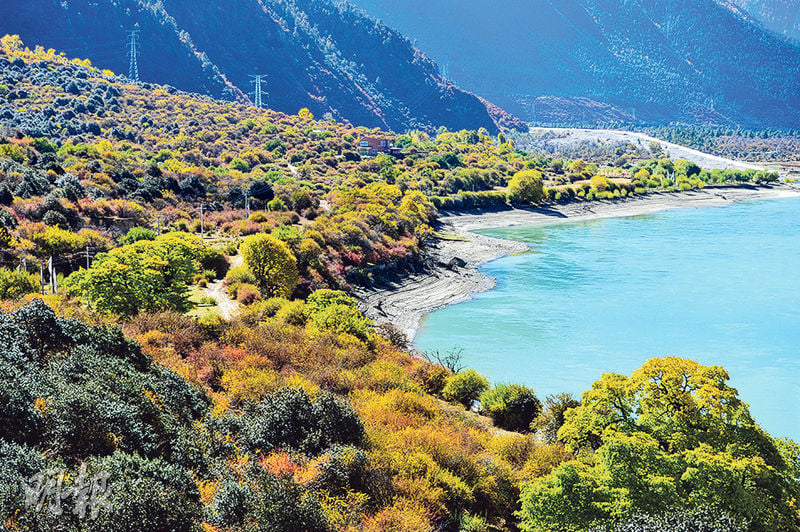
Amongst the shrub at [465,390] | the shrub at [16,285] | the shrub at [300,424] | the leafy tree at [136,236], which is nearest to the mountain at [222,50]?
the leafy tree at [136,236]

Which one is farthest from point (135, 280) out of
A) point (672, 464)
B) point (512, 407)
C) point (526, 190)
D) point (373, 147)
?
point (373, 147)

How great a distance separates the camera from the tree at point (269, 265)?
3506 centimetres

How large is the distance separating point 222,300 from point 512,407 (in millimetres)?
17073

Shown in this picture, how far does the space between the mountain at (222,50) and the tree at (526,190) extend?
268 ft

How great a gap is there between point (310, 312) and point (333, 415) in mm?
15757

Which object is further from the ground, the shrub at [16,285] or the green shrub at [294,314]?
the shrub at [16,285]

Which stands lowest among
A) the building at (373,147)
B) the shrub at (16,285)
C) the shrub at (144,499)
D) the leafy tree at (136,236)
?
the shrub at (144,499)

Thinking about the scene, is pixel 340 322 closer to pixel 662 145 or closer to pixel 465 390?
pixel 465 390

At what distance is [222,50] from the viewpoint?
537 ft

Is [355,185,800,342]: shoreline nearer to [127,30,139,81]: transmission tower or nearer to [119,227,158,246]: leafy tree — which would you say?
[119,227,158,246]: leafy tree

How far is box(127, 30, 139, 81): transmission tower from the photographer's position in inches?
5098

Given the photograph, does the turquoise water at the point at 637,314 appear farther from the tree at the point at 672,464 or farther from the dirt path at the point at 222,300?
the tree at the point at 672,464

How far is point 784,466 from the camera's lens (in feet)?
39.1

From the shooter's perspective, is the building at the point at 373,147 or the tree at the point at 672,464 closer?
the tree at the point at 672,464
